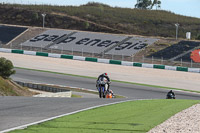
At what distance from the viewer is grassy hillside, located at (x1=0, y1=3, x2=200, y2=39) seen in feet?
296

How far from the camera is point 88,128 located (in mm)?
10992

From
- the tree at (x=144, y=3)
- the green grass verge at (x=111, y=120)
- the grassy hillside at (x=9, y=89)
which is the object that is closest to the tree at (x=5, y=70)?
the grassy hillside at (x=9, y=89)

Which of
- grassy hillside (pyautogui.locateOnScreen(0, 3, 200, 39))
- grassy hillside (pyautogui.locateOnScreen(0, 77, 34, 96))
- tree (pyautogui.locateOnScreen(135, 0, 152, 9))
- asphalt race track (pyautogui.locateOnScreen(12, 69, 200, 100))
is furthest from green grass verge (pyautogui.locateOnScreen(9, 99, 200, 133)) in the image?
tree (pyautogui.locateOnScreen(135, 0, 152, 9))

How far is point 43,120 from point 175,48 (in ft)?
156

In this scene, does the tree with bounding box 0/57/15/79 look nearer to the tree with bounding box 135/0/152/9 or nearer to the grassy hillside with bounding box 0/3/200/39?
the grassy hillside with bounding box 0/3/200/39

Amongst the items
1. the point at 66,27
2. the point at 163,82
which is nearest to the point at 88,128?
the point at 163,82

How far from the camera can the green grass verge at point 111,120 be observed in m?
10.8

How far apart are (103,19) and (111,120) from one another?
8392cm

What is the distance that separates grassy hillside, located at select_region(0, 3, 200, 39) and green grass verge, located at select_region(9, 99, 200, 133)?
72.8 m

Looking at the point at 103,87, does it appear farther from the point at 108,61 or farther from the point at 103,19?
the point at 103,19

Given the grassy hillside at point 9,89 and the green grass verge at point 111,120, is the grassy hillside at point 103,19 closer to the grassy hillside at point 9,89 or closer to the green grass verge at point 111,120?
the grassy hillside at point 9,89

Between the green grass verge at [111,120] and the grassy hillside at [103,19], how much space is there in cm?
7276

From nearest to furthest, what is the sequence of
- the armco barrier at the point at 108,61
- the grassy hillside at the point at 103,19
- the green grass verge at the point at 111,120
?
1. the green grass verge at the point at 111,120
2. the armco barrier at the point at 108,61
3. the grassy hillside at the point at 103,19

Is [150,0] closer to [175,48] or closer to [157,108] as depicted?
[175,48]
